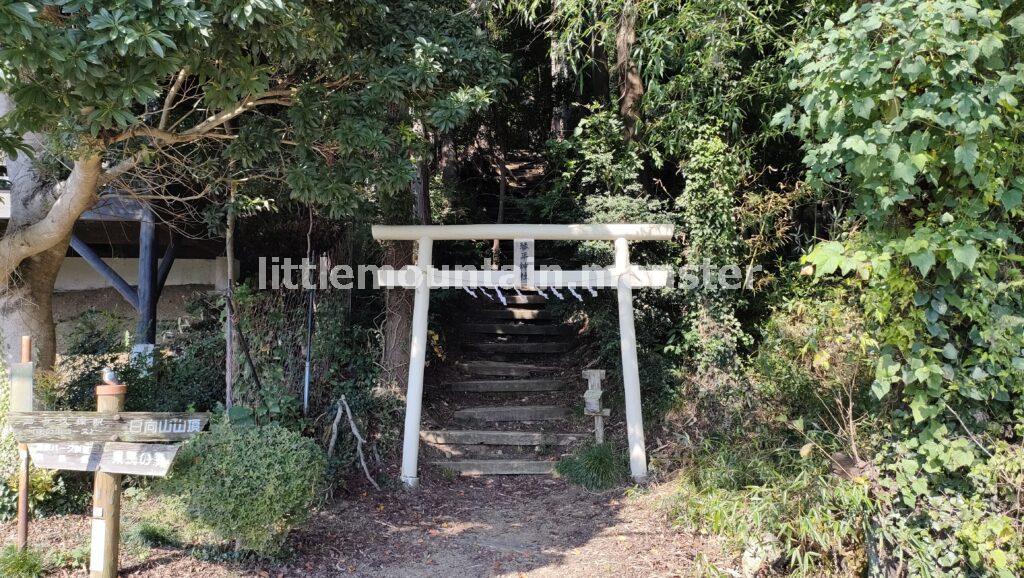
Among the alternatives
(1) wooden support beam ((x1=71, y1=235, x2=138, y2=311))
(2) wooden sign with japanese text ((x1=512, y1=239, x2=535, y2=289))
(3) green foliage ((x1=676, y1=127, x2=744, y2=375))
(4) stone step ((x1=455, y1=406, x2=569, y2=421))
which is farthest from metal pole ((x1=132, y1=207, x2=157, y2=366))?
(3) green foliage ((x1=676, y1=127, x2=744, y2=375))

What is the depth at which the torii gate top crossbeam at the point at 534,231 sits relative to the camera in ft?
20.8

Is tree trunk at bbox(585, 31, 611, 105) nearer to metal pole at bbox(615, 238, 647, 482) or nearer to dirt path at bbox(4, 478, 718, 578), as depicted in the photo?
metal pole at bbox(615, 238, 647, 482)

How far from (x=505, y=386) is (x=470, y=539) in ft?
10.5

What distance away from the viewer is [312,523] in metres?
5.34

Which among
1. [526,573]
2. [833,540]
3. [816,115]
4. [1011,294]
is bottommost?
[526,573]

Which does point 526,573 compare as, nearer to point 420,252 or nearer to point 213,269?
point 420,252

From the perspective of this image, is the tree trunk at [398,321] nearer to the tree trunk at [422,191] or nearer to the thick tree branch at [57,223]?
the tree trunk at [422,191]

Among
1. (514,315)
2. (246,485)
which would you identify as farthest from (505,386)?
(246,485)

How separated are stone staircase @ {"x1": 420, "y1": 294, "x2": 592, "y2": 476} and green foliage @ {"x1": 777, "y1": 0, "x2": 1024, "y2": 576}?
395cm

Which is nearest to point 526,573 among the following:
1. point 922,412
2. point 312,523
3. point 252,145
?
point 312,523

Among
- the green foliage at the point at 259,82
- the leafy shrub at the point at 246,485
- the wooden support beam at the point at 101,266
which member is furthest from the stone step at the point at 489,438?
the wooden support beam at the point at 101,266

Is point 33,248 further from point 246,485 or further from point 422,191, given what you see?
point 422,191

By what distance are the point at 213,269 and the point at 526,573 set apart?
9202 mm

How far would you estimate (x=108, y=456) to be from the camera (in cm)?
408
